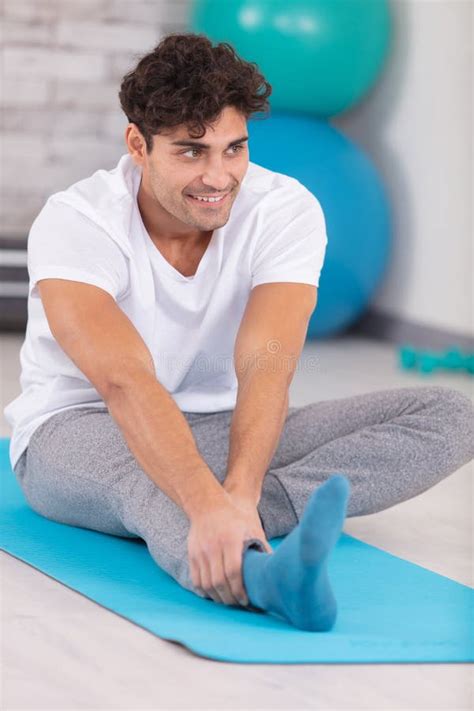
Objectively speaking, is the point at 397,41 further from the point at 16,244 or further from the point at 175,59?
the point at 175,59

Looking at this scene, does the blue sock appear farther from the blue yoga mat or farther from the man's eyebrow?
the man's eyebrow

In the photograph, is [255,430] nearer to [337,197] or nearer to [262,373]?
[262,373]

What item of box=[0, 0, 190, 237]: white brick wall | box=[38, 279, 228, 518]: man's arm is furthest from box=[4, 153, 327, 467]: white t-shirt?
box=[0, 0, 190, 237]: white brick wall

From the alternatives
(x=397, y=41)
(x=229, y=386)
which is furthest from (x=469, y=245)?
(x=229, y=386)

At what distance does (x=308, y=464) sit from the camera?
6.38 ft

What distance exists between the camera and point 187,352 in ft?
6.52

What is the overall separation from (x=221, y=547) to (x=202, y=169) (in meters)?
0.59

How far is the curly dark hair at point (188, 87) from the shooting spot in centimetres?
179

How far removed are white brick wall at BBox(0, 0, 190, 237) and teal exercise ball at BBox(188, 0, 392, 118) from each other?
37 cm

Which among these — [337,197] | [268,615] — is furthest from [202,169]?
[337,197]

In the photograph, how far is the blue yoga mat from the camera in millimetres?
1435

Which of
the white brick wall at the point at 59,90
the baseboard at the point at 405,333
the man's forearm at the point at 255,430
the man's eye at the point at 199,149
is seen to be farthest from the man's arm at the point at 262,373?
the white brick wall at the point at 59,90

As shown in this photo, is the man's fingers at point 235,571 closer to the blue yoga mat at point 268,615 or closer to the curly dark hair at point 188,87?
the blue yoga mat at point 268,615

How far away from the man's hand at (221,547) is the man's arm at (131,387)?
0.02m
